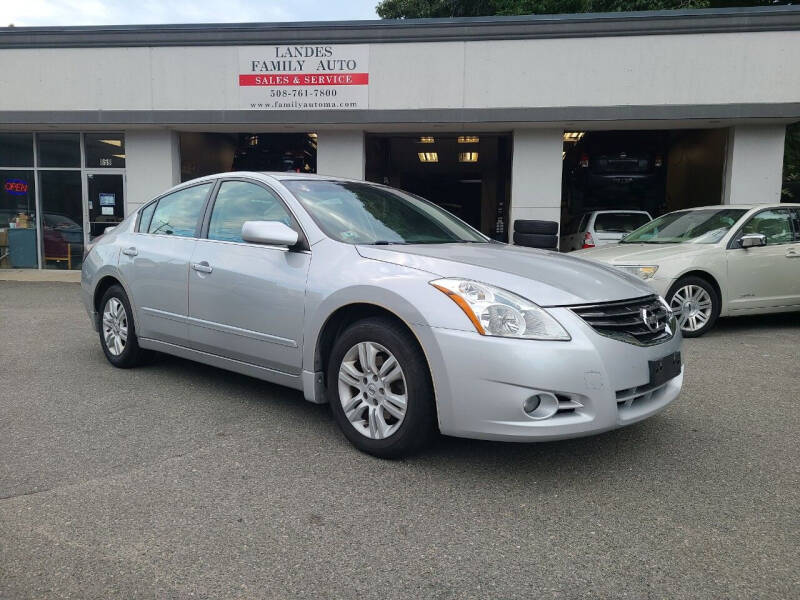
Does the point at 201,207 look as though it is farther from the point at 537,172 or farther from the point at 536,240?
the point at 537,172

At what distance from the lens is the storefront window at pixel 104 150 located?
14312 millimetres

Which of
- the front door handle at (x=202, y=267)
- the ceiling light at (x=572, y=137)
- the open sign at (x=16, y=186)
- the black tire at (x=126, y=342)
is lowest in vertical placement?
the black tire at (x=126, y=342)

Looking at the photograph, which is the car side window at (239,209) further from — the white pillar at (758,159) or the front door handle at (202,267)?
the white pillar at (758,159)

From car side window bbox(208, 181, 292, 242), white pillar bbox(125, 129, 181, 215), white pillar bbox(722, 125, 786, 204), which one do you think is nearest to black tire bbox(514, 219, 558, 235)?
car side window bbox(208, 181, 292, 242)

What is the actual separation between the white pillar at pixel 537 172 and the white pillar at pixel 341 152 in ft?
10.6

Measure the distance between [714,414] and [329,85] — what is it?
10313 millimetres

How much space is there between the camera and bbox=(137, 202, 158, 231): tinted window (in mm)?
5371

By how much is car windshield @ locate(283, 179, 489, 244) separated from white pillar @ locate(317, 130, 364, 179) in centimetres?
881

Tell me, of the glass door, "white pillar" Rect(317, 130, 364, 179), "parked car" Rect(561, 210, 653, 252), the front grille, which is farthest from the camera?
the glass door

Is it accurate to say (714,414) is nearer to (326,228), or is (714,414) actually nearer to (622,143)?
(326,228)

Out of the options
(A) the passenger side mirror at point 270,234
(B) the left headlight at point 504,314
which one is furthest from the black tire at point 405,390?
(A) the passenger side mirror at point 270,234

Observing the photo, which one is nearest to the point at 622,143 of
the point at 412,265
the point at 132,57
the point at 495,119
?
the point at 495,119

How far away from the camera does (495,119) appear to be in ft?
40.2

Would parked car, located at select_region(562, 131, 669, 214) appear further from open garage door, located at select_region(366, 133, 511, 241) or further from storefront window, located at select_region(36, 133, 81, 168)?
storefront window, located at select_region(36, 133, 81, 168)
